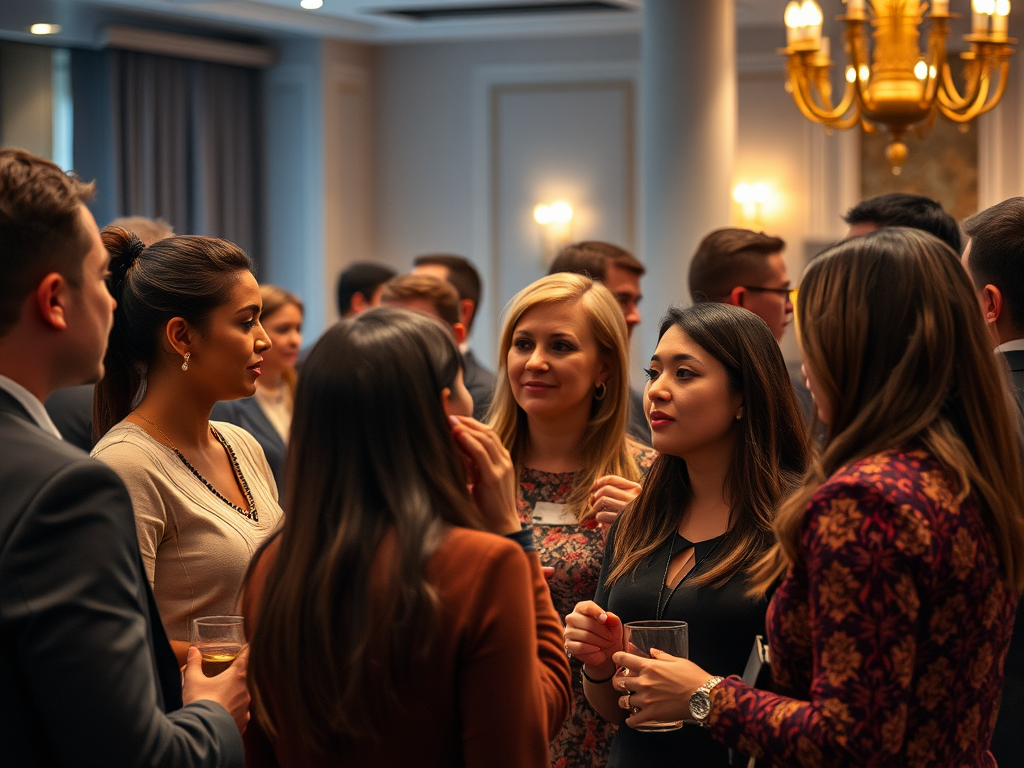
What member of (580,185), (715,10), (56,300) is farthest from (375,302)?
(56,300)

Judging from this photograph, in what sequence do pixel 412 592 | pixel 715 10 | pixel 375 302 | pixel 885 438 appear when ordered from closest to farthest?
pixel 412 592 → pixel 885 438 → pixel 715 10 → pixel 375 302

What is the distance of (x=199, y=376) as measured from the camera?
2.27 m

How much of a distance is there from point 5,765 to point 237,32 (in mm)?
8536

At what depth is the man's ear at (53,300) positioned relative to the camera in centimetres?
135

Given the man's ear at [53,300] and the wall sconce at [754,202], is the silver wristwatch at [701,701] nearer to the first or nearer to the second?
the man's ear at [53,300]

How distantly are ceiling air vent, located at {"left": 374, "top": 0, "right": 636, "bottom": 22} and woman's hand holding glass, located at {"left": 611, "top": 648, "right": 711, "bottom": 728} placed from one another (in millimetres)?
7360

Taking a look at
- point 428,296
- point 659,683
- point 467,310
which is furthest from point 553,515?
point 467,310

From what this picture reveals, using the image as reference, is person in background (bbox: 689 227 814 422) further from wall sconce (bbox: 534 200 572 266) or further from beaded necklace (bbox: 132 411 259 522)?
wall sconce (bbox: 534 200 572 266)

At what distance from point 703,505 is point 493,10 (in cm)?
724

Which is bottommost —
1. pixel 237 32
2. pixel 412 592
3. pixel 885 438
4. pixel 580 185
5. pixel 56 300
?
pixel 412 592

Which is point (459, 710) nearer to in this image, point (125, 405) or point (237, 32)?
point (125, 405)

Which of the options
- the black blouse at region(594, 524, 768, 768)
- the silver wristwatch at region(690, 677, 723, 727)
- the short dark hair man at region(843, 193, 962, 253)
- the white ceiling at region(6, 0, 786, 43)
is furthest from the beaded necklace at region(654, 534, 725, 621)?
the white ceiling at region(6, 0, 786, 43)

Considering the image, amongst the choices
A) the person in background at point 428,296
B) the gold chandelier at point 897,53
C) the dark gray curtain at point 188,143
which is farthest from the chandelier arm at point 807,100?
the dark gray curtain at point 188,143

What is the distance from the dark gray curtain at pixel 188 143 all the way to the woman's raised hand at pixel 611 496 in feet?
21.6
